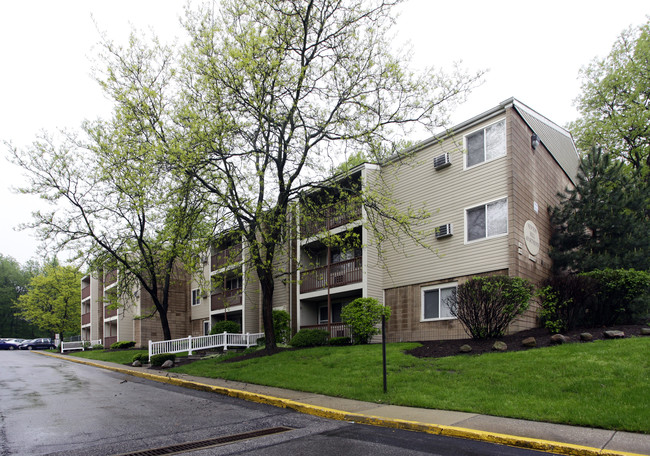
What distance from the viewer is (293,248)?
1034 inches

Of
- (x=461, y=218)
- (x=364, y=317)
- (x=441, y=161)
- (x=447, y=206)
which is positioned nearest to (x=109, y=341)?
(x=364, y=317)

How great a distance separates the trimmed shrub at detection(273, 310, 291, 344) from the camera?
25.6 m

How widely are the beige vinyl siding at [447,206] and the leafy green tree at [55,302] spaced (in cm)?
5069

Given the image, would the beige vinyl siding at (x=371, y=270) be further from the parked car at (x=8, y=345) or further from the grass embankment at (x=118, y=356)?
the parked car at (x=8, y=345)

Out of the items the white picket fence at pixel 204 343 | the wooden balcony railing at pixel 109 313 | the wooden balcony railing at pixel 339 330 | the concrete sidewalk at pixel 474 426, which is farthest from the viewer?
the wooden balcony railing at pixel 109 313

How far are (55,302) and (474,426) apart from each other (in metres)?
63.6

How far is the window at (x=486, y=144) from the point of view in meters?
17.6

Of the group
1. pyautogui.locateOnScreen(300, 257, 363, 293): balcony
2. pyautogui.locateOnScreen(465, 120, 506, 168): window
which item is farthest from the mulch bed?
pyautogui.locateOnScreen(300, 257, 363, 293): balcony

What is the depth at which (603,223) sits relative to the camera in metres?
17.9

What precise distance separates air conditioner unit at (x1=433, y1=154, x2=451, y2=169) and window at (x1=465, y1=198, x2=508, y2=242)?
2.15 meters

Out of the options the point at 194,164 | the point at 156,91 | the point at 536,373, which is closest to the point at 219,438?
the point at 536,373

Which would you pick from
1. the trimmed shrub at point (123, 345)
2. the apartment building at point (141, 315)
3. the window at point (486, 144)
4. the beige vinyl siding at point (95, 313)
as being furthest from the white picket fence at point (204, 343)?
the beige vinyl siding at point (95, 313)

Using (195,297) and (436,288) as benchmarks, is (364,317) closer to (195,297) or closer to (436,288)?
(436,288)

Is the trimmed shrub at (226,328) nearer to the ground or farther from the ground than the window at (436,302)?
nearer to the ground
